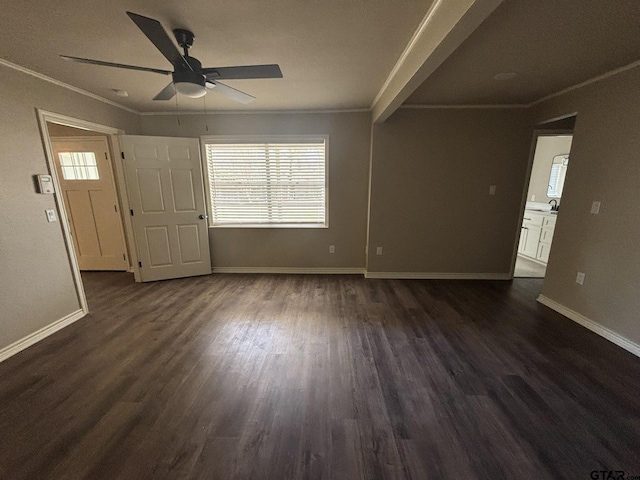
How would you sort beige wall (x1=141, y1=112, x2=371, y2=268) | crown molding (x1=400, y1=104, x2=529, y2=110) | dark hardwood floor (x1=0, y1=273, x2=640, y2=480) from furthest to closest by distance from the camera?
1. beige wall (x1=141, y1=112, x2=371, y2=268)
2. crown molding (x1=400, y1=104, x2=529, y2=110)
3. dark hardwood floor (x1=0, y1=273, x2=640, y2=480)

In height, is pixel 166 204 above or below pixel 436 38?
below

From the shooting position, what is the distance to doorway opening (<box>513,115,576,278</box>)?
4.31 meters

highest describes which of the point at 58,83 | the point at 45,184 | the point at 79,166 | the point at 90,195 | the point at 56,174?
the point at 58,83

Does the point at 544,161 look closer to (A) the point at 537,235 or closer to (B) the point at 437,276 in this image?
(A) the point at 537,235

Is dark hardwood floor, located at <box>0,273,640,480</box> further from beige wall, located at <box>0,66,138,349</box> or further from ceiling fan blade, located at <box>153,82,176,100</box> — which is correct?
ceiling fan blade, located at <box>153,82,176,100</box>

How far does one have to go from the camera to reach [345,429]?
4.99ft

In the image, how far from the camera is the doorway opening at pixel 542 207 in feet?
14.1

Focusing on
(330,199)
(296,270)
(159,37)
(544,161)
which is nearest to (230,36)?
(159,37)

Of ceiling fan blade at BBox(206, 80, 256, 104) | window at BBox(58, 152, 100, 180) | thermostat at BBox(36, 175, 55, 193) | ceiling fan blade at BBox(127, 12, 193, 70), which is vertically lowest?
thermostat at BBox(36, 175, 55, 193)

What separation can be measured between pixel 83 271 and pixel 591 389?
6.46 meters

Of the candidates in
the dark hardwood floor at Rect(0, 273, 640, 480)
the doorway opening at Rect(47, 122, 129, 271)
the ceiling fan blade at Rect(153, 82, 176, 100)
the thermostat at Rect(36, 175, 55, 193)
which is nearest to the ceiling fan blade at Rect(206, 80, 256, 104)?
the ceiling fan blade at Rect(153, 82, 176, 100)

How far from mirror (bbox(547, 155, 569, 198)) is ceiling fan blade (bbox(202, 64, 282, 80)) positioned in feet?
19.2

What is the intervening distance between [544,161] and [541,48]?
428 cm

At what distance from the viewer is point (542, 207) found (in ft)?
16.3
